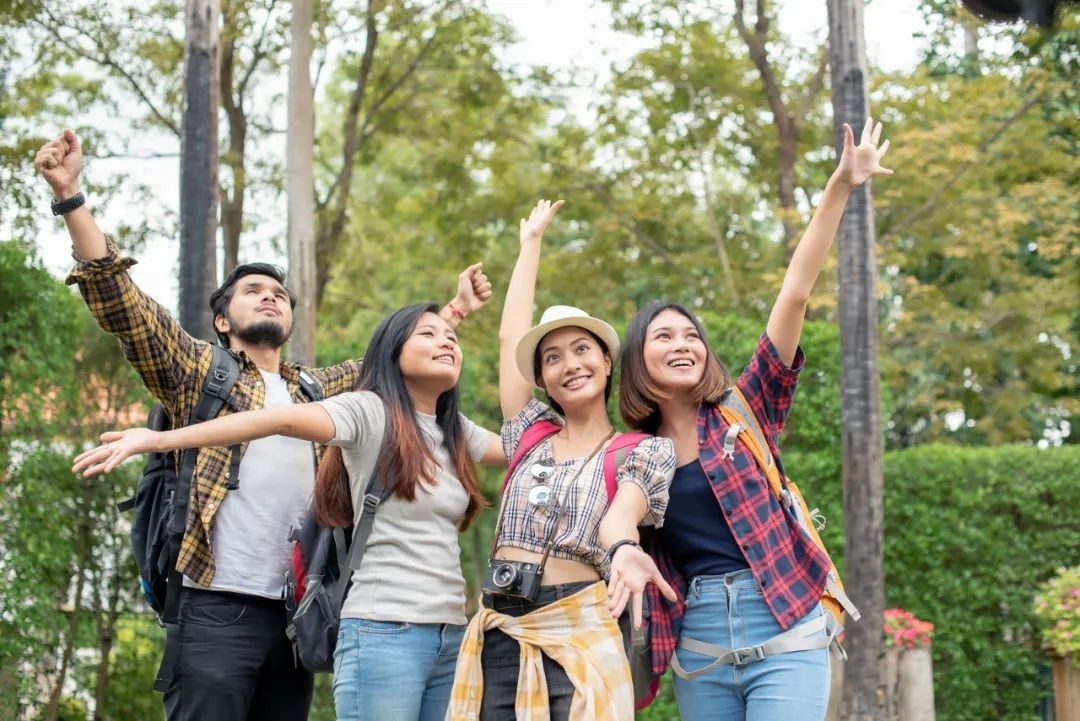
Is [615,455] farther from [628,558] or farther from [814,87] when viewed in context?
[814,87]

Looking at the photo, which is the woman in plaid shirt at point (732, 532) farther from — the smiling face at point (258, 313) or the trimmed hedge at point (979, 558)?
the trimmed hedge at point (979, 558)

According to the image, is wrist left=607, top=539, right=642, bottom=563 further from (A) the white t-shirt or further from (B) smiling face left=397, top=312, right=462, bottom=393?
(A) the white t-shirt

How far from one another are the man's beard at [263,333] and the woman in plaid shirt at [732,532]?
4.43ft

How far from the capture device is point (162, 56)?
453 inches

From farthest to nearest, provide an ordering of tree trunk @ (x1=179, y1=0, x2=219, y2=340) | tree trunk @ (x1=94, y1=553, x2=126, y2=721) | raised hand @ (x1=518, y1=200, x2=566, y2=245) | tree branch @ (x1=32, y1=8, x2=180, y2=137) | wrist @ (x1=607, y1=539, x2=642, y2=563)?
tree branch @ (x1=32, y1=8, x2=180, y2=137), tree trunk @ (x1=94, y1=553, x2=126, y2=721), tree trunk @ (x1=179, y1=0, x2=219, y2=340), raised hand @ (x1=518, y1=200, x2=566, y2=245), wrist @ (x1=607, y1=539, x2=642, y2=563)

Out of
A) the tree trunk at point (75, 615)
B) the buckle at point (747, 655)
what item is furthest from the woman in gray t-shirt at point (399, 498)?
the tree trunk at point (75, 615)

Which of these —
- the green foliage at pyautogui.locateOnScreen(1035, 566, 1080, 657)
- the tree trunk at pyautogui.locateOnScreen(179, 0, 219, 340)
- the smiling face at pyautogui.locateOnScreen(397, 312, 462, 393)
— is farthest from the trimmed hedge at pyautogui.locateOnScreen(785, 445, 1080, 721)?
the smiling face at pyautogui.locateOnScreen(397, 312, 462, 393)

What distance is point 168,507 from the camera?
4.02 metres

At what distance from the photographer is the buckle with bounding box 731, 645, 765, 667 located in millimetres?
3193

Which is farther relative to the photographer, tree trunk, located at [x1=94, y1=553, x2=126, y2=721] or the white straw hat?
tree trunk, located at [x1=94, y1=553, x2=126, y2=721]

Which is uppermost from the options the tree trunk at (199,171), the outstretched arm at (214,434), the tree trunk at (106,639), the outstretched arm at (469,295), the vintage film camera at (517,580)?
the tree trunk at (199,171)

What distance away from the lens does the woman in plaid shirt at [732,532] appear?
3.21m

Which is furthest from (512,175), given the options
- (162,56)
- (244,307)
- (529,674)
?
(529,674)

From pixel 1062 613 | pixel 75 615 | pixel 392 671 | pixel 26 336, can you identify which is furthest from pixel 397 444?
pixel 1062 613
